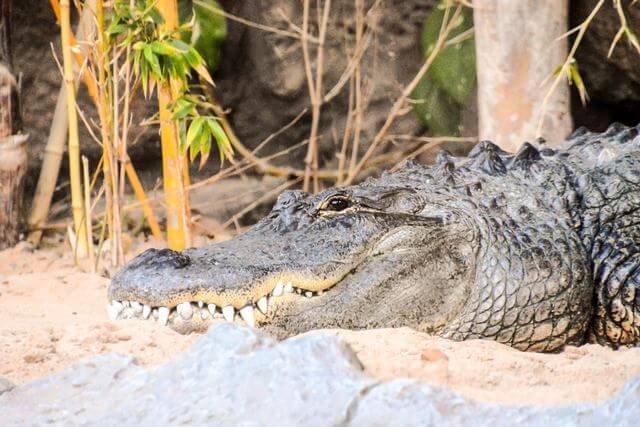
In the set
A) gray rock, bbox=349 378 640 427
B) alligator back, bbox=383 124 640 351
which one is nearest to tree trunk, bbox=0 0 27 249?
alligator back, bbox=383 124 640 351

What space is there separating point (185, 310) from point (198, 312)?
0.05 metres

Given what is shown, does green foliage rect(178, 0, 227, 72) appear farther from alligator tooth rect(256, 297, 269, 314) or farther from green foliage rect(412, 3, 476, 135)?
alligator tooth rect(256, 297, 269, 314)

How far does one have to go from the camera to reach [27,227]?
6348 mm

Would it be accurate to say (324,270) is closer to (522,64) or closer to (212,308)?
(212,308)

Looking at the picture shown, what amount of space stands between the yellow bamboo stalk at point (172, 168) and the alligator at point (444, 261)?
128 cm

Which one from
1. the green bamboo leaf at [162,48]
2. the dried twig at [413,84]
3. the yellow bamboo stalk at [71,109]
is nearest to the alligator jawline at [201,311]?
the green bamboo leaf at [162,48]

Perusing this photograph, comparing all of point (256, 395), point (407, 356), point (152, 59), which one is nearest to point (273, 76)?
point (152, 59)

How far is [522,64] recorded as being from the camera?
Answer: 539 cm

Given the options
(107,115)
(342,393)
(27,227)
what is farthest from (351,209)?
(27,227)

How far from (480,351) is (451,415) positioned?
1017 mm

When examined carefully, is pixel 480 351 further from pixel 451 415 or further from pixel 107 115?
pixel 107 115

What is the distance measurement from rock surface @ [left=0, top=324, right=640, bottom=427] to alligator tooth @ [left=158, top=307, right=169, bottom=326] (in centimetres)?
48

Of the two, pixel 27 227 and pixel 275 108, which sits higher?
pixel 275 108

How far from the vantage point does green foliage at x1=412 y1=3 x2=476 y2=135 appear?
6.77m
